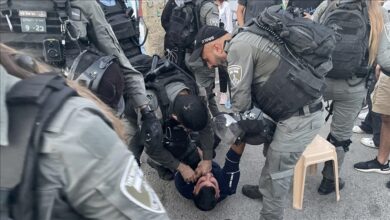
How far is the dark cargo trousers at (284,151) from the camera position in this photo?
7.80 ft

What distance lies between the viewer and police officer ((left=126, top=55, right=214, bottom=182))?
2.53m

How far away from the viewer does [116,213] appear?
2.80ft

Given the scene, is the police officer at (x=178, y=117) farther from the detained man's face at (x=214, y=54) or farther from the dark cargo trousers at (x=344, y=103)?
the dark cargo trousers at (x=344, y=103)

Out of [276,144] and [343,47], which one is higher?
[343,47]

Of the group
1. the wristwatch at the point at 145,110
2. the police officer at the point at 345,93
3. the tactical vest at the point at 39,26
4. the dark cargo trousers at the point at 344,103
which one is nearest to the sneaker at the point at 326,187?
the police officer at the point at 345,93

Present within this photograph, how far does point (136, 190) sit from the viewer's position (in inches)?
35.2

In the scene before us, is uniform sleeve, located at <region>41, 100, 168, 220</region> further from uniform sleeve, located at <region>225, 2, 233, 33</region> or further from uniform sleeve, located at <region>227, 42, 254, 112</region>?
uniform sleeve, located at <region>225, 2, 233, 33</region>

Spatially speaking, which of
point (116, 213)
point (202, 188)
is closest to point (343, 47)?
point (202, 188)

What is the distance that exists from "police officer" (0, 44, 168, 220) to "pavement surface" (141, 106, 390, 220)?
7.31 ft

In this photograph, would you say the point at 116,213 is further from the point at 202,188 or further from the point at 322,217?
the point at 322,217

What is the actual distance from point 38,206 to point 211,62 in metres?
2.21

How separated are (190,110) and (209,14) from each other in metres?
1.40

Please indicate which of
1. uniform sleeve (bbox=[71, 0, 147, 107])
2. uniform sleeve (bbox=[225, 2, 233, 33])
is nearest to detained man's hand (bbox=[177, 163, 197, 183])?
uniform sleeve (bbox=[71, 0, 147, 107])

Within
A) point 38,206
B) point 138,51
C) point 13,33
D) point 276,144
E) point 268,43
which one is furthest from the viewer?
point 138,51
